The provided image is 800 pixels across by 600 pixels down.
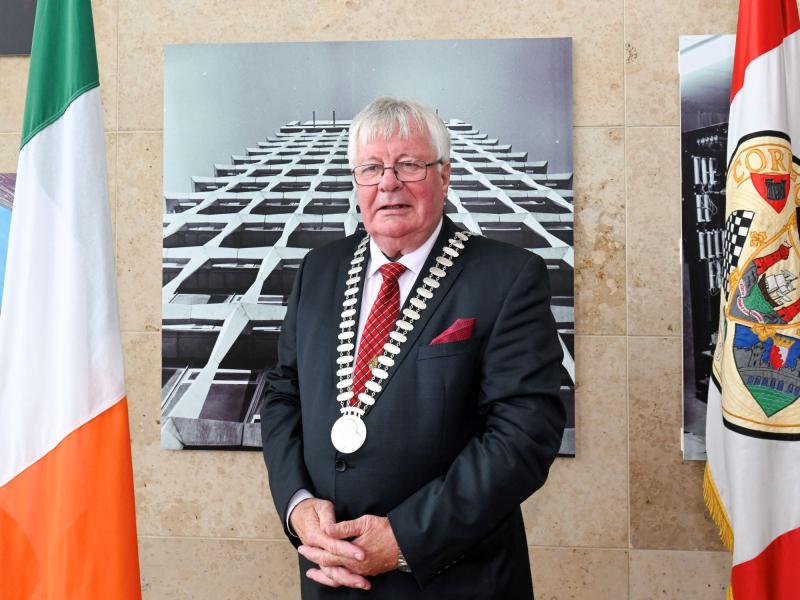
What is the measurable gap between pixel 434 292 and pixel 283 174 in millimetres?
1176

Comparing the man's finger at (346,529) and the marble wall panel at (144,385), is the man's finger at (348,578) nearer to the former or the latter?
the man's finger at (346,529)

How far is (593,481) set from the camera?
94.0 inches

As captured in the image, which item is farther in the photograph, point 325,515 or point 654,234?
point 654,234

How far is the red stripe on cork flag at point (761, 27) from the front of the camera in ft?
6.79

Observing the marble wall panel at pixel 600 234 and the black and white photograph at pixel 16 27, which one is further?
the black and white photograph at pixel 16 27

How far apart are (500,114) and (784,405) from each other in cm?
130

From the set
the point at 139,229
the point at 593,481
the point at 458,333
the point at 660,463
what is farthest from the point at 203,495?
the point at 660,463

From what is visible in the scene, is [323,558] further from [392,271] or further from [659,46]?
[659,46]

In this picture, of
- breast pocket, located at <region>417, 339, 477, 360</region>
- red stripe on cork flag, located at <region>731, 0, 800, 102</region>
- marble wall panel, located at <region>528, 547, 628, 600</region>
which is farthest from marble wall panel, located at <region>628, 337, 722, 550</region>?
breast pocket, located at <region>417, 339, 477, 360</region>

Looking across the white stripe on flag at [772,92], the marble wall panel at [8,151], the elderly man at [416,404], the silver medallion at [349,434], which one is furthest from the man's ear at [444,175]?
the marble wall panel at [8,151]

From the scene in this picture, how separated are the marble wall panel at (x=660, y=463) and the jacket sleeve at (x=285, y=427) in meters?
1.28

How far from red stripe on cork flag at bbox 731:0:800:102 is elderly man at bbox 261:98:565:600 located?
3.76 feet

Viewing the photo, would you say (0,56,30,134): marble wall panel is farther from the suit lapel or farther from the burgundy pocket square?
the burgundy pocket square

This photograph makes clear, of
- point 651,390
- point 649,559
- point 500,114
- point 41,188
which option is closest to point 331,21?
point 500,114
